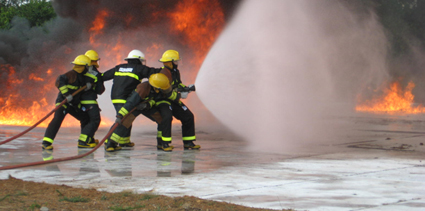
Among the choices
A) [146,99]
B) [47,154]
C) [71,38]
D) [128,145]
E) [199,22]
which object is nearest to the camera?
[47,154]

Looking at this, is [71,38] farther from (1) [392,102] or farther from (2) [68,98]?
(1) [392,102]

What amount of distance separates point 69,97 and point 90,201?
386cm

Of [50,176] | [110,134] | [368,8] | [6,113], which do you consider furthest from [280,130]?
[368,8]

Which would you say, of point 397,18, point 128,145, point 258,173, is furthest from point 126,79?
point 397,18

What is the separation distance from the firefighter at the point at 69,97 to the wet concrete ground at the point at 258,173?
0.95ft

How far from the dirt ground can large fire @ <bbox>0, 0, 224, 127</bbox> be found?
9.52m

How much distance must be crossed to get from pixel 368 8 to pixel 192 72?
35.7ft

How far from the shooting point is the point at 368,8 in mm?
24547

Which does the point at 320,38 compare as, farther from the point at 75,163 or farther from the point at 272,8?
the point at 75,163

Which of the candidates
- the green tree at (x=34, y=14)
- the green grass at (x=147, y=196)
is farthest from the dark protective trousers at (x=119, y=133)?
the green tree at (x=34, y=14)

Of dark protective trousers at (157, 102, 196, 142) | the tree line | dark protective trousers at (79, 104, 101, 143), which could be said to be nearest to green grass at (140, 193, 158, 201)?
dark protective trousers at (157, 102, 196, 142)

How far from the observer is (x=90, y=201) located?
4191 millimetres

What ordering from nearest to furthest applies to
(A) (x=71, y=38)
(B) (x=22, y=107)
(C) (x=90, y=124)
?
(C) (x=90, y=124)
(B) (x=22, y=107)
(A) (x=71, y=38)

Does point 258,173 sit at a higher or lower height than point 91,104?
lower
